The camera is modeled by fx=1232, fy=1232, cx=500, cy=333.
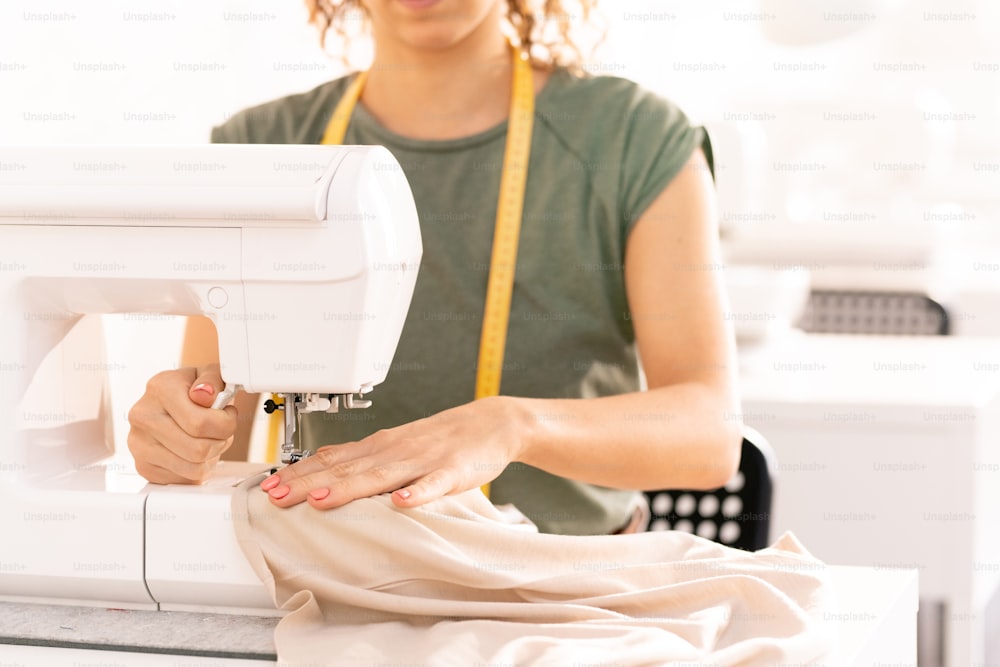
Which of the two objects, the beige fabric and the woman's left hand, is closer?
the beige fabric

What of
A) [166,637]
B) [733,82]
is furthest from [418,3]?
[733,82]

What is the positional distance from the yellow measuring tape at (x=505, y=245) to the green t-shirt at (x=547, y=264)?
10mm

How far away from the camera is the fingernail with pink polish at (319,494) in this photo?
106cm

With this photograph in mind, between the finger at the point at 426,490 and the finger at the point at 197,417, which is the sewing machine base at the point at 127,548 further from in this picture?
the finger at the point at 426,490

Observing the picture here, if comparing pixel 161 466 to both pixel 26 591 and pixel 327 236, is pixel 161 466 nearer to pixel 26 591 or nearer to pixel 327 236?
pixel 26 591

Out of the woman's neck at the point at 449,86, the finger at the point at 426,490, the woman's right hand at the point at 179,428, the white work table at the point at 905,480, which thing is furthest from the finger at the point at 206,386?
the white work table at the point at 905,480

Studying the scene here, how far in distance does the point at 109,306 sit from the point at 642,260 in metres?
0.70

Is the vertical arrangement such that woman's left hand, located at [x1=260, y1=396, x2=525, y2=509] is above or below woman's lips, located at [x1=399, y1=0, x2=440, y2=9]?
below

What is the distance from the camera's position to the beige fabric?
962mm

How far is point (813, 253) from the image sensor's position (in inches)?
131

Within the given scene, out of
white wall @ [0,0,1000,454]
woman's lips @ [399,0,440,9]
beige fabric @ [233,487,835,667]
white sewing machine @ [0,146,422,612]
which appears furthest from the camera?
white wall @ [0,0,1000,454]

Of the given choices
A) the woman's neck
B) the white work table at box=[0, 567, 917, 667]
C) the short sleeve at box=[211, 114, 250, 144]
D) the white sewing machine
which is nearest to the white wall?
the short sleeve at box=[211, 114, 250, 144]

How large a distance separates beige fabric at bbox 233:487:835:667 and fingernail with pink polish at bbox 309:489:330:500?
0.01 meters

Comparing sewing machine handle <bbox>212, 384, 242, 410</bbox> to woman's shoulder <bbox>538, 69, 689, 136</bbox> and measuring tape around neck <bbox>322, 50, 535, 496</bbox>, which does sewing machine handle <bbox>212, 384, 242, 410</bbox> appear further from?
woman's shoulder <bbox>538, 69, 689, 136</bbox>
